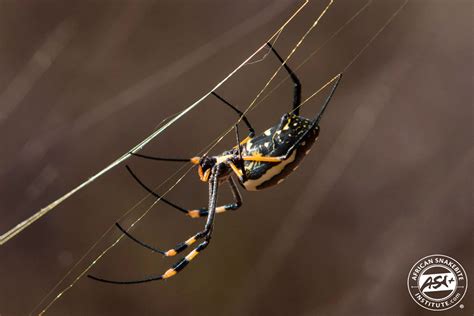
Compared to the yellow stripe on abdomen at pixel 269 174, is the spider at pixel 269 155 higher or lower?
higher

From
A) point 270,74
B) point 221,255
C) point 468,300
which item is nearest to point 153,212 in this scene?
point 221,255

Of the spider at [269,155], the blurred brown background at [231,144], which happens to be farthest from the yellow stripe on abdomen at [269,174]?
the blurred brown background at [231,144]

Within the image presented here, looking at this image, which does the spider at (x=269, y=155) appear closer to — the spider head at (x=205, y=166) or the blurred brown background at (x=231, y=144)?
the spider head at (x=205, y=166)

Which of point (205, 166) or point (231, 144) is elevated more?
point (205, 166)

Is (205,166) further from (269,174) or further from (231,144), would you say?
(231,144)

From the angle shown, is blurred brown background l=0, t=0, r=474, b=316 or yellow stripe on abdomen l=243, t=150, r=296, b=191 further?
blurred brown background l=0, t=0, r=474, b=316

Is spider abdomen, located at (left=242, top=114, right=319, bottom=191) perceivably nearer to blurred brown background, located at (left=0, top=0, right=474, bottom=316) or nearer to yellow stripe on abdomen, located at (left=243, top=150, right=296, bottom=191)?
yellow stripe on abdomen, located at (left=243, top=150, right=296, bottom=191)

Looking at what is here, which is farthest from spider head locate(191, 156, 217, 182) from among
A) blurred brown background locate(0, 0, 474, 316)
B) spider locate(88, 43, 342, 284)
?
blurred brown background locate(0, 0, 474, 316)

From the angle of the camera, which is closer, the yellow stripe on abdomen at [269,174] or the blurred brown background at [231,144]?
the yellow stripe on abdomen at [269,174]

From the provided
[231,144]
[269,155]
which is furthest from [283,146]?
[231,144]
